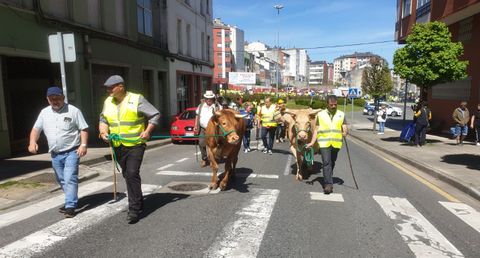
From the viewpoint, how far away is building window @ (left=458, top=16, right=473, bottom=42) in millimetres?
18631

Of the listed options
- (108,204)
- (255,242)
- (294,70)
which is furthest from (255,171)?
(294,70)

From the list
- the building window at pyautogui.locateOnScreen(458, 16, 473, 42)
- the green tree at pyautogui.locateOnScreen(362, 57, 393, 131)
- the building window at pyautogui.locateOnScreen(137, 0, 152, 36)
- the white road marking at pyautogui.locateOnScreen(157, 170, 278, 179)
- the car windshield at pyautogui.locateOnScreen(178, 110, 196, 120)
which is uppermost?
the building window at pyautogui.locateOnScreen(137, 0, 152, 36)

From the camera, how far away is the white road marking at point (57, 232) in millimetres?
4496

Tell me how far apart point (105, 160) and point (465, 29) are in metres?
18.4

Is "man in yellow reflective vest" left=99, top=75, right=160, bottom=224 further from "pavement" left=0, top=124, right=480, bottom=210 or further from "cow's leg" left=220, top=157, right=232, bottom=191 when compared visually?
"pavement" left=0, top=124, right=480, bottom=210

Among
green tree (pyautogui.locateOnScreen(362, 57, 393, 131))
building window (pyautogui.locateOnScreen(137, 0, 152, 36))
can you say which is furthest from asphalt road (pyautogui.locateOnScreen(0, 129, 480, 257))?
green tree (pyautogui.locateOnScreen(362, 57, 393, 131))

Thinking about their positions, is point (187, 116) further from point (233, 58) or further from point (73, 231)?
point (233, 58)

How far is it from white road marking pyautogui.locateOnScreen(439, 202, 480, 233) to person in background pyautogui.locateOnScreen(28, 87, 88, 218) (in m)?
6.04

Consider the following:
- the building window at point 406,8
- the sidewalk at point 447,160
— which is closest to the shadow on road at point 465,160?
the sidewalk at point 447,160

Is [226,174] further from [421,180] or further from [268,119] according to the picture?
[268,119]

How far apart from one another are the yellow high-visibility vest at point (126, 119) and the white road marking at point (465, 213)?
5.23m

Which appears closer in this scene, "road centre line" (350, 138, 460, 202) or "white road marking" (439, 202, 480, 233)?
"white road marking" (439, 202, 480, 233)

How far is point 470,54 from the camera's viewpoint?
731 inches

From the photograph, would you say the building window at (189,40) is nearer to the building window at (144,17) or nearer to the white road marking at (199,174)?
the building window at (144,17)
